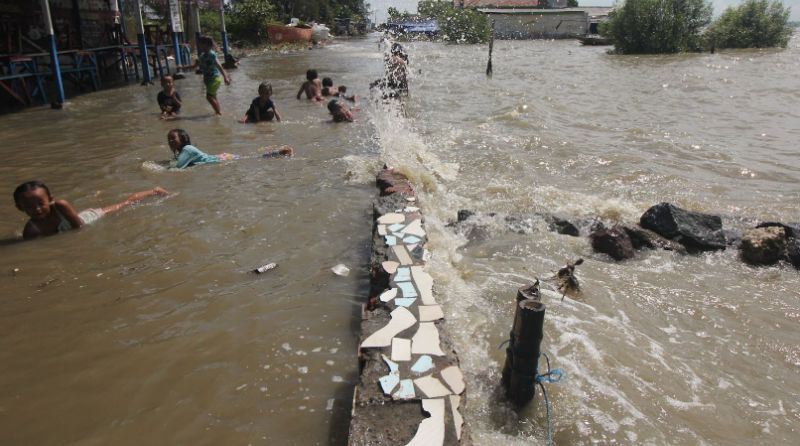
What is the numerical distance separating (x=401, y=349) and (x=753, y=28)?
4290 cm

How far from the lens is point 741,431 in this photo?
284cm

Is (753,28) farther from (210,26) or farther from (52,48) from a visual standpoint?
(52,48)

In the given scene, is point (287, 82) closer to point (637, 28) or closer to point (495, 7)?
point (637, 28)

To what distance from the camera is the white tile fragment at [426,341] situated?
113 inches

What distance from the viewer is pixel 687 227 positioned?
5.25 meters

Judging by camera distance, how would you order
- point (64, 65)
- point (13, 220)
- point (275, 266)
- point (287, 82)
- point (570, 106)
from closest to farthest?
1. point (275, 266)
2. point (13, 220)
3. point (570, 106)
4. point (64, 65)
5. point (287, 82)

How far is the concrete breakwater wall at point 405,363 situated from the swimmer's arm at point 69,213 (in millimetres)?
3109

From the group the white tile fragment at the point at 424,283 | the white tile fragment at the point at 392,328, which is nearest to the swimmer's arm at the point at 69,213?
the white tile fragment at the point at 424,283

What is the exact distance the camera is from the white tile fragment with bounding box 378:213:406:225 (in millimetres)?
4570

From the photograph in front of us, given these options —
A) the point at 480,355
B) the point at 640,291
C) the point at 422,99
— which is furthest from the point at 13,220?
the point at 422,99

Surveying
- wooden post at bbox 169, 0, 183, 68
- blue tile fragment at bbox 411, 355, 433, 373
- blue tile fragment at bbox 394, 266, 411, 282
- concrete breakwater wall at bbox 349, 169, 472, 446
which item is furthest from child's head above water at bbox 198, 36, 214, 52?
blue tile fragment at bbox 411, 355, 433, 373

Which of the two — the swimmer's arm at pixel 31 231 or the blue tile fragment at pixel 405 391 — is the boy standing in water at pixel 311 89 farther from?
the blue tile fragment at pixel 405 391

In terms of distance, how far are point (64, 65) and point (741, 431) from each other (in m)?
18.7

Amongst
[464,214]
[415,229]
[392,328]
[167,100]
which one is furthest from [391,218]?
[167,100]
